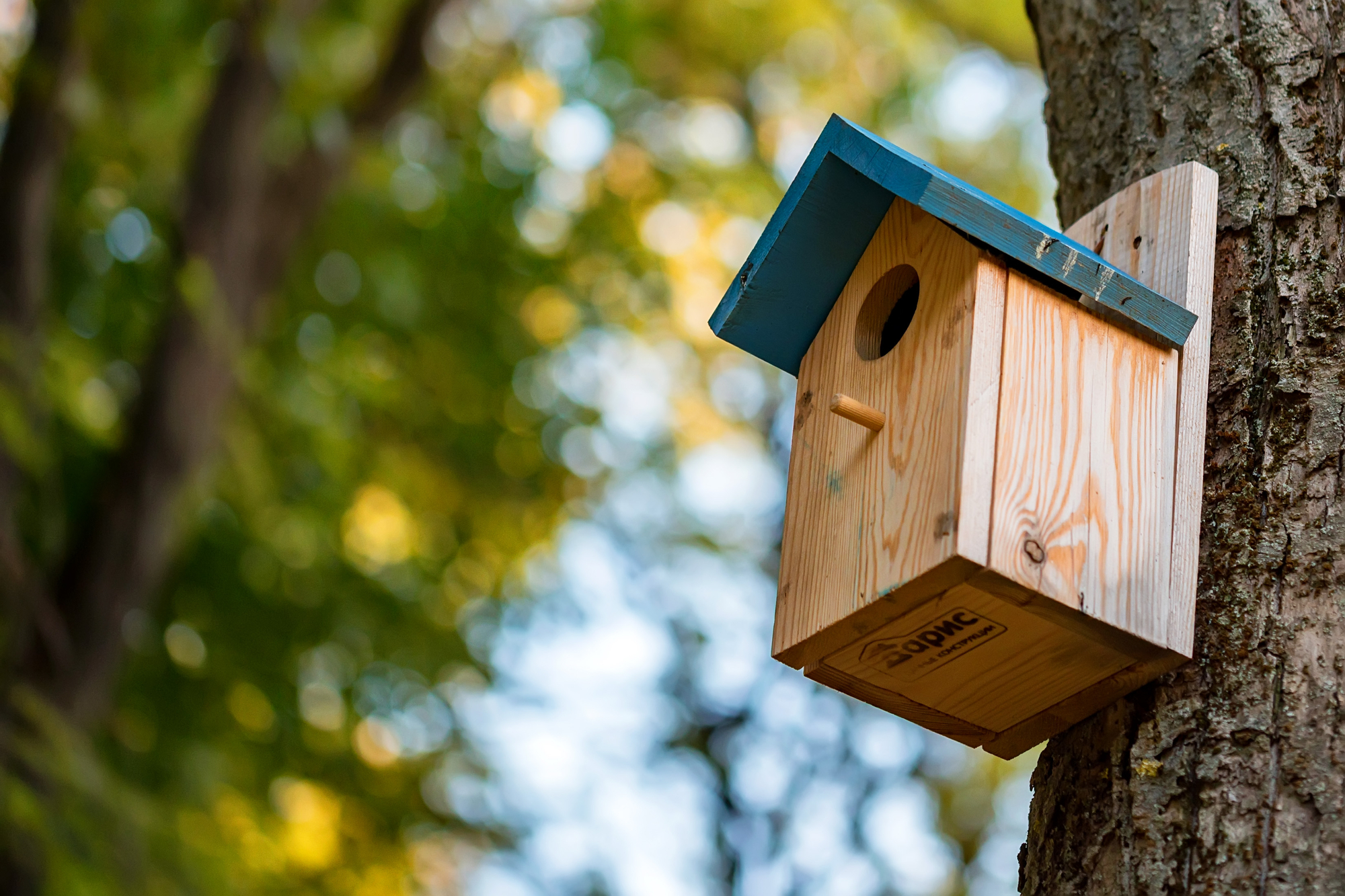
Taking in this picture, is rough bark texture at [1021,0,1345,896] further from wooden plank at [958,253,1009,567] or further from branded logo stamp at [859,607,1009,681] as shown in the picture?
wooden plank at [958,253,1009,567]

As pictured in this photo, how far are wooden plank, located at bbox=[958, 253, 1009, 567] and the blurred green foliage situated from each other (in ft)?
8.60

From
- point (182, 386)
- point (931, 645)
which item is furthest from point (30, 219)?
point (931, 645)

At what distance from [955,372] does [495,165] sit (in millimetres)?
4597

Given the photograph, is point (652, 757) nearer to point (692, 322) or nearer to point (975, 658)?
point (692, 322)

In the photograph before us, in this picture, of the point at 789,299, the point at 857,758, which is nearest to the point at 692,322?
the point at 857,758

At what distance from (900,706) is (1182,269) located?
2.26ft

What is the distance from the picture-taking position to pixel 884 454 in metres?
1.75

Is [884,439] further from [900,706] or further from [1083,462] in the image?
[900,706]

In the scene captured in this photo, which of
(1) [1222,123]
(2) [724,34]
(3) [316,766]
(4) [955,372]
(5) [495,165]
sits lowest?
(3) [316,766]

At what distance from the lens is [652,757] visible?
7.37 metres

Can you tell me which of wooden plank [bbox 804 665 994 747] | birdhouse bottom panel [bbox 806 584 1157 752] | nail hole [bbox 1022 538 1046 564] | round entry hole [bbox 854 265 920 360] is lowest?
wooden plank [bbox 804 665 994 747]

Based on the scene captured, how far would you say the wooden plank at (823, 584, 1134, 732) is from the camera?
5.31ft

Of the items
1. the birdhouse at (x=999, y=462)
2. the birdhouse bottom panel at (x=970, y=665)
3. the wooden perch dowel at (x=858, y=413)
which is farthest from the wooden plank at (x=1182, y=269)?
the wooden perch dowel at (x=858, y=413)

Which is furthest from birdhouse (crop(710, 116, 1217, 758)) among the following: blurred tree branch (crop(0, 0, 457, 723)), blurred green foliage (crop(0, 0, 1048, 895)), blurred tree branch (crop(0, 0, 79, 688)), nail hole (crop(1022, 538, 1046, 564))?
blurred tree branch (crop(0, 0, 79, 688))
